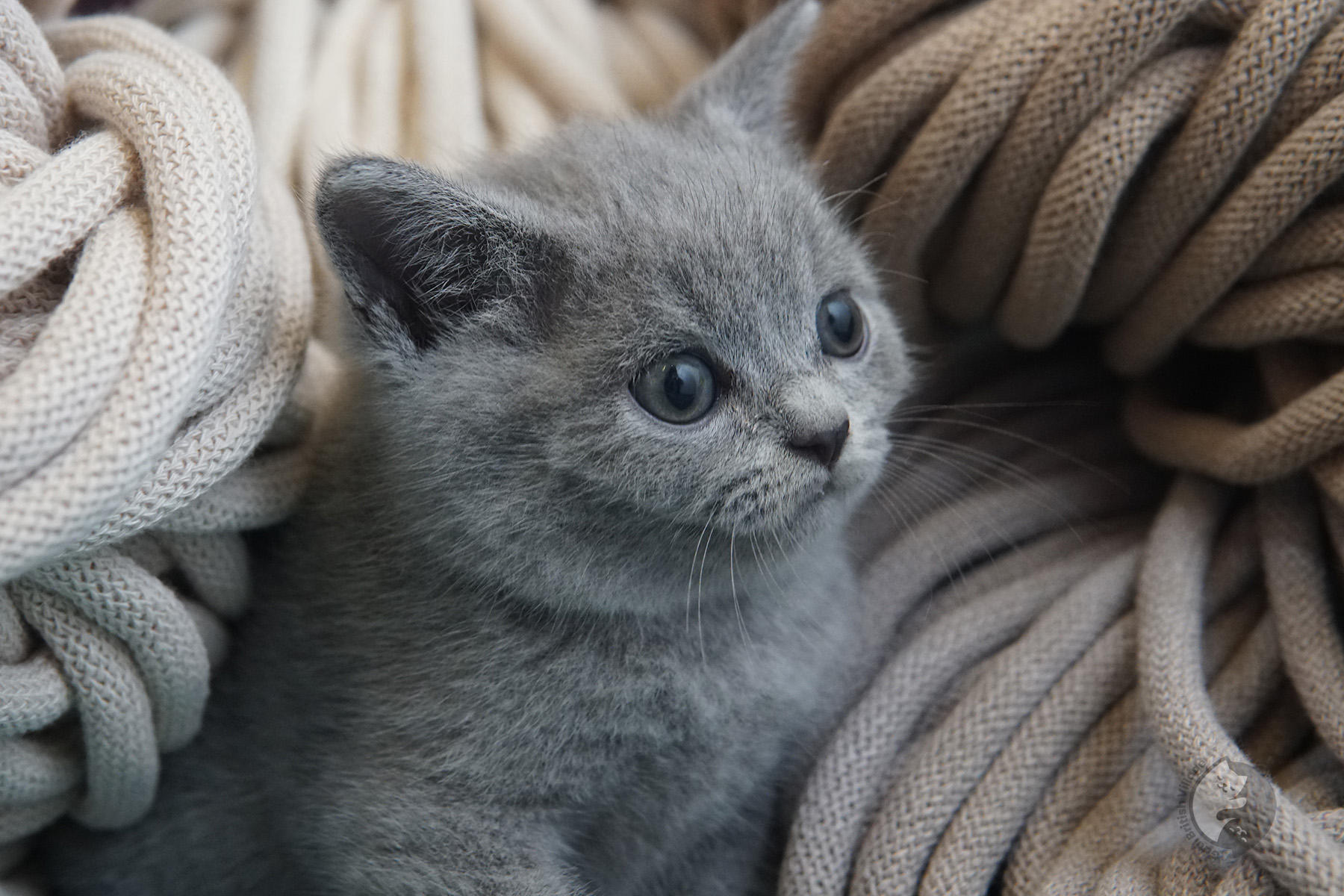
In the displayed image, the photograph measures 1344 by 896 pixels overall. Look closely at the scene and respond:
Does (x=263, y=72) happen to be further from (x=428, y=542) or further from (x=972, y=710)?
(x=972, y=710)

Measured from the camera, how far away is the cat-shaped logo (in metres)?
0.75

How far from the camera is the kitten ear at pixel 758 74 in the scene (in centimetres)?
103

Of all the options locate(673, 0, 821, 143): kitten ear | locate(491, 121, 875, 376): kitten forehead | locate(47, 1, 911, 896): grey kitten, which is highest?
locate(673, 0, 821, 143): kitten ear

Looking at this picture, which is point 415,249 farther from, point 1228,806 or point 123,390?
point 1228,806

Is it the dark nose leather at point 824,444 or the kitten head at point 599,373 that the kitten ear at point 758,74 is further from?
the dark nose leather at point 824,444

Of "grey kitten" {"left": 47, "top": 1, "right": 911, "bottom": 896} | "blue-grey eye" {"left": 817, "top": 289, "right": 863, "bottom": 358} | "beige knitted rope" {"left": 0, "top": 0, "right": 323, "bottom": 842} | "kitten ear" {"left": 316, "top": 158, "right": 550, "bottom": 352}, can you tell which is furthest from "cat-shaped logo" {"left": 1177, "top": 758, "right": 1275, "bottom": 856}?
"beige knitted rope" {"left": 0, "top": 0, "right": 323, "bottom": 842}

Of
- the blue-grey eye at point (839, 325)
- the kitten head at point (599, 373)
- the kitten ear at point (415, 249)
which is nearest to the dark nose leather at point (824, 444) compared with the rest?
the kitten head at point (599, 373)

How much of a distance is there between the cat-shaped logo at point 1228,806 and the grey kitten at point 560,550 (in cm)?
33

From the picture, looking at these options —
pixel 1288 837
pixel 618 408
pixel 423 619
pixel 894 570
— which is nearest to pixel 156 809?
pixel 423 619

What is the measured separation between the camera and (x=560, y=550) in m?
0.84

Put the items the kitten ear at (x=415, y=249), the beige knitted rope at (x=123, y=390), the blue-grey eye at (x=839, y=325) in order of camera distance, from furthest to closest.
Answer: the blue-grey eye at (x=839, y=325) → the kitten ear at (x=415, y=249) → the beige knitted rope at (x=123, y=390)

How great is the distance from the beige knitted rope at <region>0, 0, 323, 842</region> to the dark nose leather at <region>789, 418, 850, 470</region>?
42 cm

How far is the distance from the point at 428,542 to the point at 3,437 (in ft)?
1.10

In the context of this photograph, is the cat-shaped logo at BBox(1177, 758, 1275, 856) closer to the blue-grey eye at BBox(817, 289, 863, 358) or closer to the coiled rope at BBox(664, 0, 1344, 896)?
the coiled rope at BBox(664, 0, 1344, 896)
